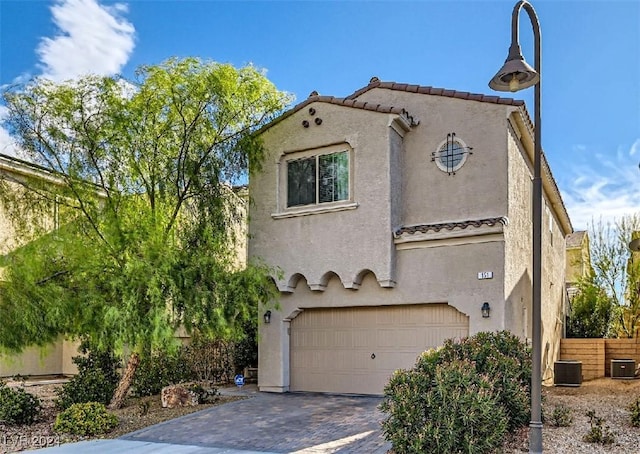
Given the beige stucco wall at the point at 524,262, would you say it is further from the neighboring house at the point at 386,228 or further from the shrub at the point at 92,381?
the shrub at the point at 92,381

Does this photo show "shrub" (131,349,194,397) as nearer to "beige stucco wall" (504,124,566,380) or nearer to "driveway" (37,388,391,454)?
"driveway" (37,388,391,454)

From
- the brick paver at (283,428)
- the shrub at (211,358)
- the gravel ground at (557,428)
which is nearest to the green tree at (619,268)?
the gravel ground at (557,428)

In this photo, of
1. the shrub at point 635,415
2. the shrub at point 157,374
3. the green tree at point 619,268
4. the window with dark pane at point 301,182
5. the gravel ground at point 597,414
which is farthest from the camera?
the green tree at point 619,268

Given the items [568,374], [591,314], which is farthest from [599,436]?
[591,314]

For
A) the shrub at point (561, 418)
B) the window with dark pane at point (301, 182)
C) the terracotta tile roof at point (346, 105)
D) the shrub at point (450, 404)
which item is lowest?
the shrub at point (561, 418)

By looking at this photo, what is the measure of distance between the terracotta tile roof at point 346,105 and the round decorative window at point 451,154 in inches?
39.3

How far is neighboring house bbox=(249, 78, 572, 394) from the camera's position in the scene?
13.5 m

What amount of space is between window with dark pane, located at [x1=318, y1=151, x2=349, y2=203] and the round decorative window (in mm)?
2283

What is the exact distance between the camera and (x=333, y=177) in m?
15.2

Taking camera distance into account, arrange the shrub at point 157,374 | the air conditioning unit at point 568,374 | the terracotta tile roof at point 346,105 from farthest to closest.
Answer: the air conditioning unit at point 568,374
the shrub at point 157,374
the terracotta tile roof at point 346,105

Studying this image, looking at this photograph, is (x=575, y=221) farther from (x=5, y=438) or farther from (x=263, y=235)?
(x=5, y=438)

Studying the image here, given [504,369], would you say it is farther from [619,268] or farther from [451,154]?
[619,268]

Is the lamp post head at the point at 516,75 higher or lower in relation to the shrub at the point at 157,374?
higher

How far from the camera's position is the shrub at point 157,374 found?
14.8m
